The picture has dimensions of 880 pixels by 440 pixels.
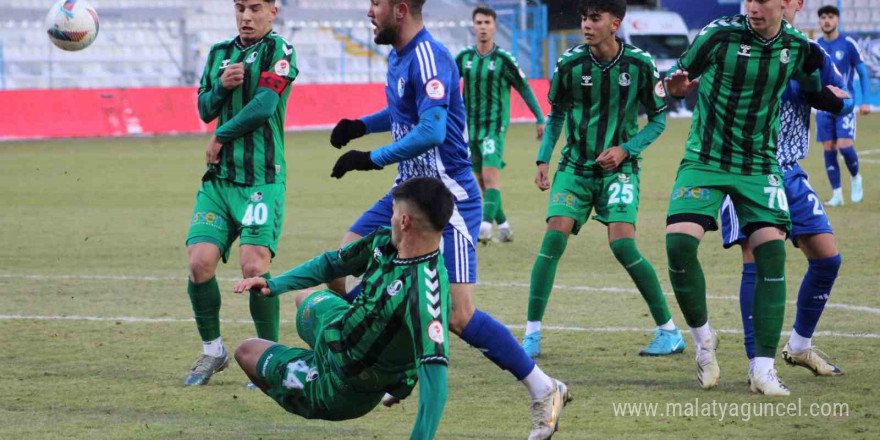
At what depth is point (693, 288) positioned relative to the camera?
6.57m

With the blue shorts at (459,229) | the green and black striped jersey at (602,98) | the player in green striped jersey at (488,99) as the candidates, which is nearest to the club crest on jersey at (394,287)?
the blue shorts at (459,229)

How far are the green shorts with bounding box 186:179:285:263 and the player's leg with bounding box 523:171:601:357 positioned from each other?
5.16 feet

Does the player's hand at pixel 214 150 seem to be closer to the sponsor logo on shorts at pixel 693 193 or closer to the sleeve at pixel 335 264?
the sleeve at pixel 335 264

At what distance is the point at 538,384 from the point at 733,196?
168 cm

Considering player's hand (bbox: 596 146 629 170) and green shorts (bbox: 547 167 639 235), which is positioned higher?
player's hand (bbox: 596 146 629 170)

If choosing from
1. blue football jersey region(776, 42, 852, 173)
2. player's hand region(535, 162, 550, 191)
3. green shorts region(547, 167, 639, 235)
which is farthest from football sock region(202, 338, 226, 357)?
blue football jersey region(776, 42, 852, 173)

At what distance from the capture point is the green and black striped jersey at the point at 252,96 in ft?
22.2

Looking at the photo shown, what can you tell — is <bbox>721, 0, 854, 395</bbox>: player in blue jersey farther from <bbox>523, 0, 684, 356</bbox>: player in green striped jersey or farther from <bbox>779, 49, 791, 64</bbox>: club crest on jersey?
<bbox>523, 0, 684, 356</bbox>: player in green striped jersey

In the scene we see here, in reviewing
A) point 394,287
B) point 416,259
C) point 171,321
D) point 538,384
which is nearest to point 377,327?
point 394,287

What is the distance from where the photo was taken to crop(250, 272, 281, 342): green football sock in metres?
6.63

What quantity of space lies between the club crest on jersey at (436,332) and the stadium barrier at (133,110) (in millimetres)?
22944

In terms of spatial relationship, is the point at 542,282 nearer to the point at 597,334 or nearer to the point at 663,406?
the point at 597,334

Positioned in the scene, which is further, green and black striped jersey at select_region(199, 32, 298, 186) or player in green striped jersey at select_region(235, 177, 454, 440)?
green and black striped jersey at select_region(199, 32, 298, 186)

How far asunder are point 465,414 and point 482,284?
4091 millimetres
